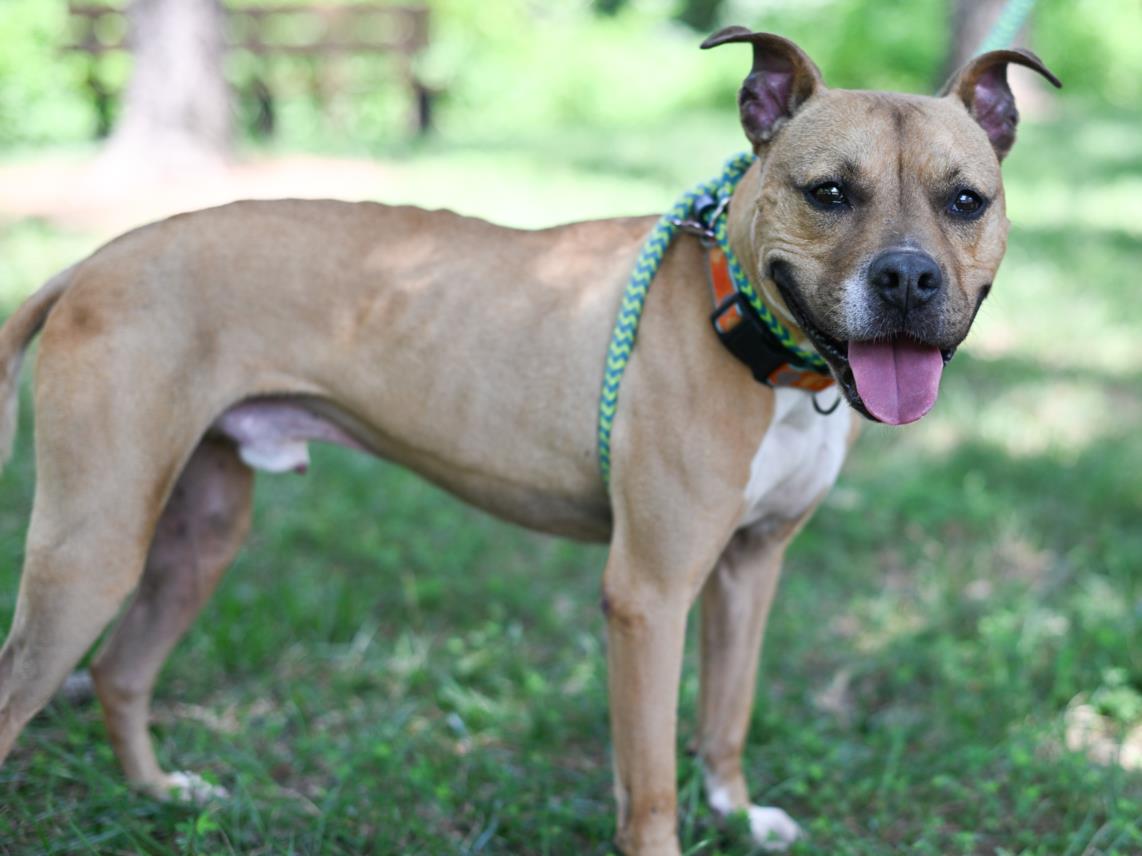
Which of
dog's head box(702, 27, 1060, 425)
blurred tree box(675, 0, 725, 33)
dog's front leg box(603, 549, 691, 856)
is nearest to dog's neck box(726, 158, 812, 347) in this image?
dog's head box(702, 27, 1060, 425)

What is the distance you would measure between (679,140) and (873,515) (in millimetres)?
8476

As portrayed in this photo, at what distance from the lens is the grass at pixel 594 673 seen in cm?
315

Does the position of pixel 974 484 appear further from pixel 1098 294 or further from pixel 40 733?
pixel 40 733

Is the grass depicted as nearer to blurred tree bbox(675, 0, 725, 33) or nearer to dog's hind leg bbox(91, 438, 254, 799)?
dog's hind leg bbox(91, 438, 254, 799)

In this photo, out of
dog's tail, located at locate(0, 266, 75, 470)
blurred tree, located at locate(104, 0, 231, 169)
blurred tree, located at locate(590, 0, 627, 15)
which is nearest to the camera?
dog's tail, located at locate(0, 266, 75, 470)

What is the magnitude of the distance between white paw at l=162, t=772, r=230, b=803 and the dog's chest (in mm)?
1530

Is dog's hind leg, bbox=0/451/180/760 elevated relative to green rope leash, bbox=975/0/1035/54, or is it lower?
lower

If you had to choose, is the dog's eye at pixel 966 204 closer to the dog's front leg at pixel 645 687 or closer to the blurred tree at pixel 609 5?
the dog's front leg at pixel 645 687

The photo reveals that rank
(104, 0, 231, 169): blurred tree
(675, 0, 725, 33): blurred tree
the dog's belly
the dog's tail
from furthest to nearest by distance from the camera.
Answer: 1. (675, 0, 725, 33): blurred tree
2. (104, 0, 231, 169): blurred tree
3. the dog's belly
4. the dog's tail

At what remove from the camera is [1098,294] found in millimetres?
7633

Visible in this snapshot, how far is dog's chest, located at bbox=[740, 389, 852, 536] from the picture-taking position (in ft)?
9.32

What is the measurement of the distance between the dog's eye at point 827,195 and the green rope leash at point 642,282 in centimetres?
26

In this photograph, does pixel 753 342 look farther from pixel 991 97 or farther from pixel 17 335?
pixel 17 335

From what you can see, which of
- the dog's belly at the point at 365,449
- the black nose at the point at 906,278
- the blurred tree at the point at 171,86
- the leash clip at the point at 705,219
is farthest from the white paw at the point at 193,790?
the blurred tree at the point at 171,86
